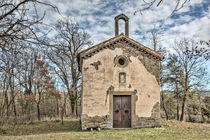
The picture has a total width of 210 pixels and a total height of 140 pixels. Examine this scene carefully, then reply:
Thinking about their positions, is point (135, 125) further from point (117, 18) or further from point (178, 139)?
point (117, 18)

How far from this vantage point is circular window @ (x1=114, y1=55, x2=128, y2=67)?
11499mm

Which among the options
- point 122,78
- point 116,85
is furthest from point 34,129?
point 122,78

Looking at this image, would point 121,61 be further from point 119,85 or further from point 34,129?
point 34,129

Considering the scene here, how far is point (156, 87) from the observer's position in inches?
465

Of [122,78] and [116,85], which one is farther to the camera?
[122,78]

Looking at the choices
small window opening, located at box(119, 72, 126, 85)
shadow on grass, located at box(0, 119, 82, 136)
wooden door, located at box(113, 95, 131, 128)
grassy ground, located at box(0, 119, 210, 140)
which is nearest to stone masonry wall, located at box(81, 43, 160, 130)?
small window opening, located at box(119, 72, 126, 85)

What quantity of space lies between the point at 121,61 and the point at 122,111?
3219mm

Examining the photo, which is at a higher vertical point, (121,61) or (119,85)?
(121,61)

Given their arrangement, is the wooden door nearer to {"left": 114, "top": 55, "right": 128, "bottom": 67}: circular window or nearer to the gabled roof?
{"left": 114, "top": 55, "right": 128, "bottom": 67}: circular window

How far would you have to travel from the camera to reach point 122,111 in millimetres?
11180

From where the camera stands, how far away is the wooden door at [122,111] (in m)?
11.0

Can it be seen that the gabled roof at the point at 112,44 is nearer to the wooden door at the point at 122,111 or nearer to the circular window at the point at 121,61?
the circular window at the point at 121,61

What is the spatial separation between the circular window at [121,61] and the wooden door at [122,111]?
2056 mm

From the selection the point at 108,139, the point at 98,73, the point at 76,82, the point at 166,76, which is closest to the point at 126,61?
the point at 98,73
